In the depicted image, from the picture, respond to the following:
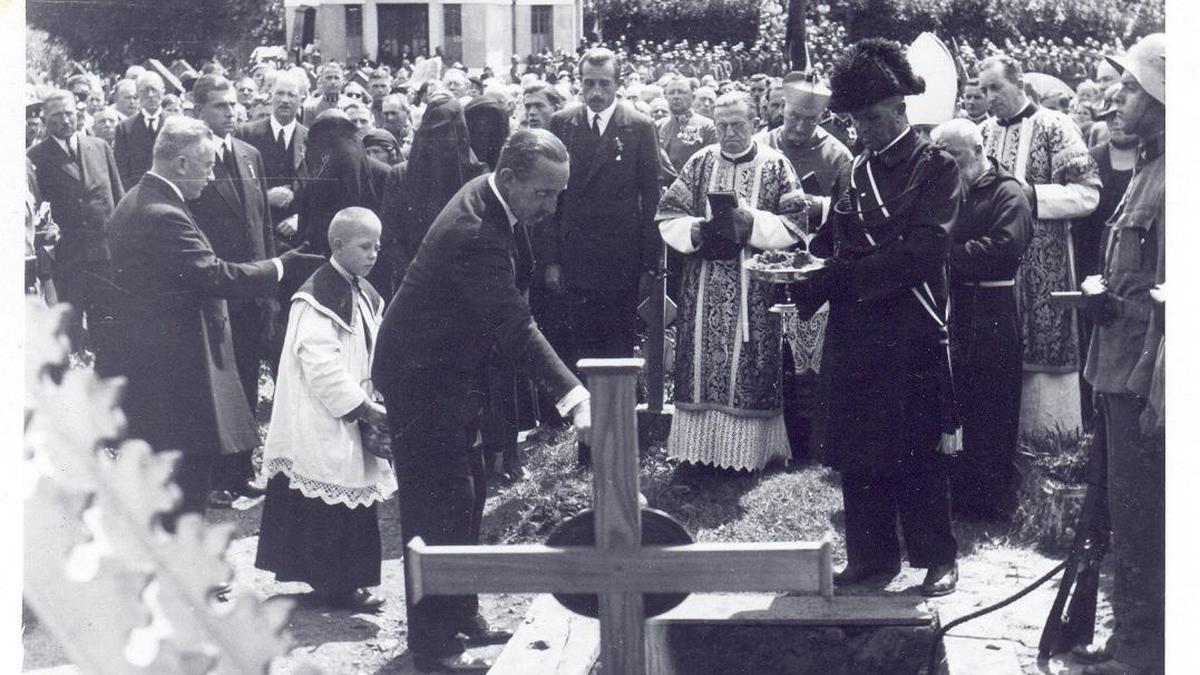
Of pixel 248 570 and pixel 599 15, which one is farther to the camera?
pixel 599 15

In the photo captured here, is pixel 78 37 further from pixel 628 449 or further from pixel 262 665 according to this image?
pixel 262 665

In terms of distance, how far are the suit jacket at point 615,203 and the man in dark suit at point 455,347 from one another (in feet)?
7.37

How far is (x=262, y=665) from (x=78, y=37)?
35.3ft

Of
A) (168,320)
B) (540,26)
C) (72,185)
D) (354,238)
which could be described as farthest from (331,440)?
(540,26)

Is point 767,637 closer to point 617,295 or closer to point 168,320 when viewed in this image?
point 168,320

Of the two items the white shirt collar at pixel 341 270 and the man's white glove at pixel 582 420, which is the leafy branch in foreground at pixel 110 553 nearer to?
the man's white glove at pixel 582 420

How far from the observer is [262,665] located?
743 mm

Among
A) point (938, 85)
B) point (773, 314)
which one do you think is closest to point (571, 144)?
point (773, 314)

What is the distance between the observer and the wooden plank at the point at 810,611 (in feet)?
14.1

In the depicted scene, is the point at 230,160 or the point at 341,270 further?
the point at 230,160

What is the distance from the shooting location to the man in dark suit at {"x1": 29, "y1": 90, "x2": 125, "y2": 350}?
26.9 ft

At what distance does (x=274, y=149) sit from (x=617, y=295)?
7.97 feet

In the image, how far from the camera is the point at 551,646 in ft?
13.9

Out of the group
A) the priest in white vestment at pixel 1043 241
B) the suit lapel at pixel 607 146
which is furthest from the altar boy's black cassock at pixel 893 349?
the suit lapel at pixel 607 146
